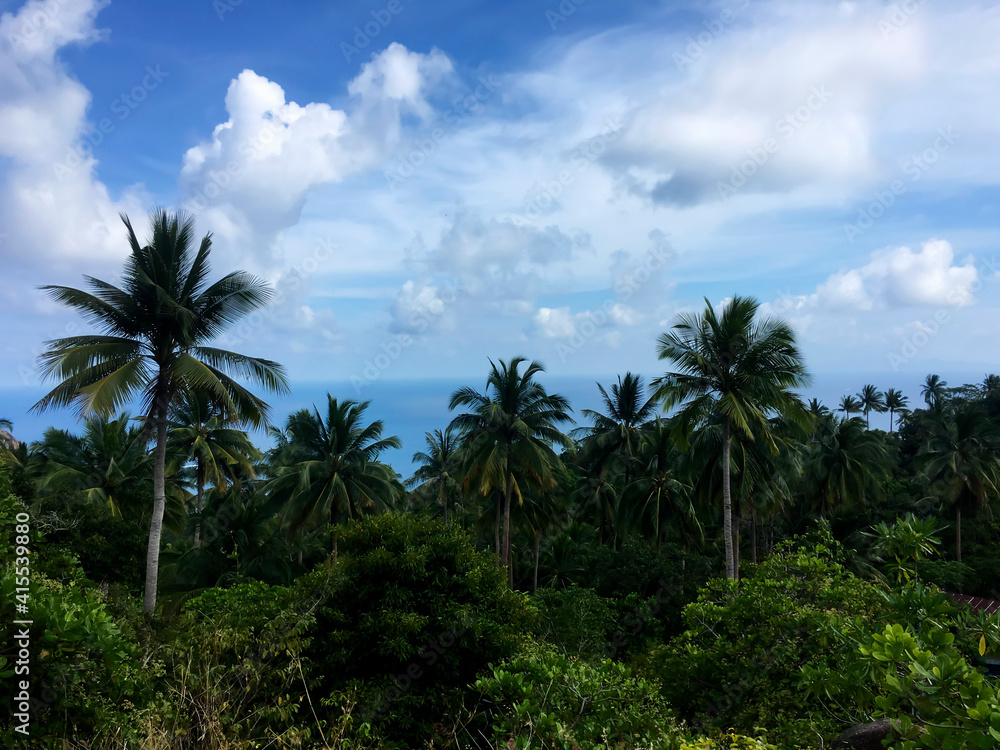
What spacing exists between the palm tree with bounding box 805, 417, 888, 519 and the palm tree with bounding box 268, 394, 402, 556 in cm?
2444

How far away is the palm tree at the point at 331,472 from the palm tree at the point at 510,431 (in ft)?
11.4

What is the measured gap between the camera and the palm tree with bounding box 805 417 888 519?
3359cm

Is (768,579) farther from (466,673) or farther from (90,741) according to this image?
(90,741)

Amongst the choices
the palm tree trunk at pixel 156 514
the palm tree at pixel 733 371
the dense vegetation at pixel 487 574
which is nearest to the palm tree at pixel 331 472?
the dense vegetation at pixel 487 574

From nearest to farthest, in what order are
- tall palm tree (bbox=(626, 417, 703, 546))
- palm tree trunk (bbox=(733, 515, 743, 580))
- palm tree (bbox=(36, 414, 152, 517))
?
palm tree trunk (bbox=(733, 515, 743, 580)), palm tree (bbox=(36, 414, 152, 517)), tall palm tree (bbox=(626, 417, 703, 546))

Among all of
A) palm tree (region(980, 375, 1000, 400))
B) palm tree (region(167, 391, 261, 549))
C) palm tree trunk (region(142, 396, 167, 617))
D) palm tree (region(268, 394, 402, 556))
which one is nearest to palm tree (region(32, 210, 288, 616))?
palm tree trunk (region(142, 396, 167, 617))

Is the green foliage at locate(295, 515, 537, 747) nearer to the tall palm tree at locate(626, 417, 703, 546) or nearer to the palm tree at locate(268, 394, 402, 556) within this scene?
the palm tree at locate(268, 394, 402, 556)

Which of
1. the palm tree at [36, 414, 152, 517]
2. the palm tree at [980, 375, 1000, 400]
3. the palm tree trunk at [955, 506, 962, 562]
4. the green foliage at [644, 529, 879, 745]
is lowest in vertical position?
the palm tree trunk at [955, 506, 962, 562]

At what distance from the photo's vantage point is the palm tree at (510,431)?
2408 cm

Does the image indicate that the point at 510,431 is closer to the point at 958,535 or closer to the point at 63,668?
the point at 63,668

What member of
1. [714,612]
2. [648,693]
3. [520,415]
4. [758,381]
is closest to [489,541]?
[520,415]

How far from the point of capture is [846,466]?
3359 centimetres

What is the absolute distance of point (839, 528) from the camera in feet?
127

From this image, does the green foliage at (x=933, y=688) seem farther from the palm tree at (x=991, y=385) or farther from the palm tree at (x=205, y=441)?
the palm tree at (x=991, y=385)
